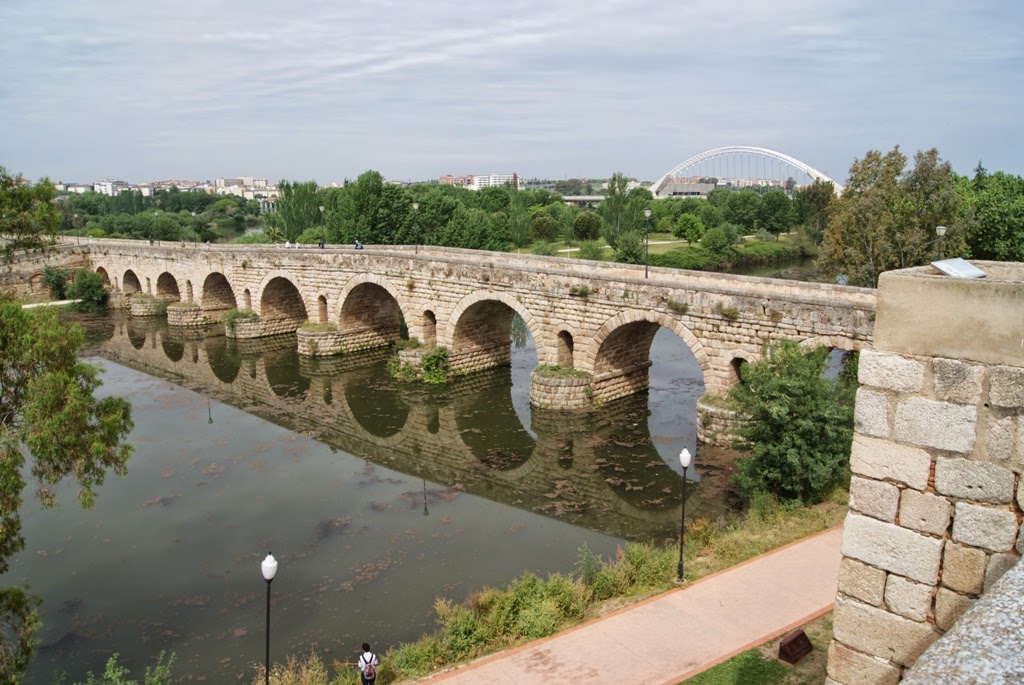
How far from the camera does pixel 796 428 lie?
13070 millimetres

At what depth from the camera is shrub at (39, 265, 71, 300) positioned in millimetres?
43469

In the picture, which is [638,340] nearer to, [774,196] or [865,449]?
[865,449]

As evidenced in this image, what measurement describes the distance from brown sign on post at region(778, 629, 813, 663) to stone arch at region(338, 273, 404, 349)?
2170cm

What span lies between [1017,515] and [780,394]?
9.98 metres

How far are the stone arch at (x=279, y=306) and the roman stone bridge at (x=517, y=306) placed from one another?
53 millimetres

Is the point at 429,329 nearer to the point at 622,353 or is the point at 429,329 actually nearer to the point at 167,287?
the point at 622,353

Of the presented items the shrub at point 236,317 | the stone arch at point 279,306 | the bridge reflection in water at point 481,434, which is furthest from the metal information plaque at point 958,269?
the shrub at point 236,317

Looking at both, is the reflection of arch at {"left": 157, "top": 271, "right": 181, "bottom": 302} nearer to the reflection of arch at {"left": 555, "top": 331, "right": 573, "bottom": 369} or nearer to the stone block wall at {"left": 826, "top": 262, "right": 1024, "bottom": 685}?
the reflection of arch at {"left": 555, "top": 331, "right": 573, "bottom": 369}

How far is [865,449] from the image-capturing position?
3.78 metres

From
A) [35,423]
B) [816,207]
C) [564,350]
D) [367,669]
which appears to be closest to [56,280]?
[564,350]

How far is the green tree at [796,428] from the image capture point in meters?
12.9

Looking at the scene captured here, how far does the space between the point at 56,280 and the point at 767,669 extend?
4661 cm

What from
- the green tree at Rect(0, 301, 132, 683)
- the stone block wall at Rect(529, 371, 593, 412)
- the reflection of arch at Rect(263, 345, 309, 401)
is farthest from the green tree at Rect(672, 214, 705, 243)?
the green tree at Rect(0, 301, 132, 683)

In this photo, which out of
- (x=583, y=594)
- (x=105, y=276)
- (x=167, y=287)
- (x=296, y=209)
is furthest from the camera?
(x=296, y=209)
